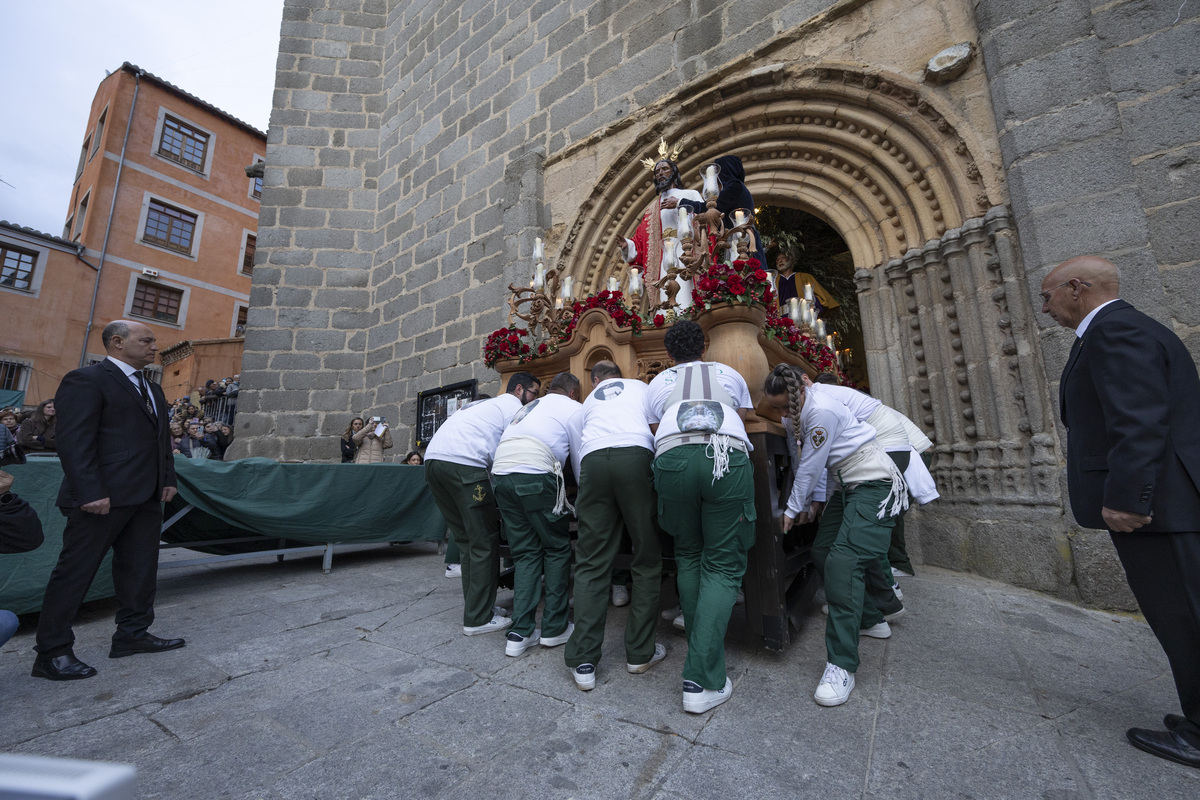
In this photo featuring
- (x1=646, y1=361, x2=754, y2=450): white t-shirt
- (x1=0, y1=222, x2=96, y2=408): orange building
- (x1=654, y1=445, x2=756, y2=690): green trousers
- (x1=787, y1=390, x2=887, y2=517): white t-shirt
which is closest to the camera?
(x1=654, y1=445, x2=756, y2=690): green trousers

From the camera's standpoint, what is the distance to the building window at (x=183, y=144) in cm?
1923

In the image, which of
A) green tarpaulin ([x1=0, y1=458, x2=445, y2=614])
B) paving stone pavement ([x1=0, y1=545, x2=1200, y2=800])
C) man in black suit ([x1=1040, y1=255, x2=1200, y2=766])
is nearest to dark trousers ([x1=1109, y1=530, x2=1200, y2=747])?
man in black suit ([x1=1040, y1=255, x2=1200, y2=766])

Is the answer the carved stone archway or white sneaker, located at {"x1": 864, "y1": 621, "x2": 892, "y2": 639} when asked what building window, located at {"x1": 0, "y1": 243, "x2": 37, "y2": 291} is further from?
white sneaker, located at {"x1": 864, "y1": 621, "x2": 892, "y2": 639}

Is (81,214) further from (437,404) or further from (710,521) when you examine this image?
(710,521)

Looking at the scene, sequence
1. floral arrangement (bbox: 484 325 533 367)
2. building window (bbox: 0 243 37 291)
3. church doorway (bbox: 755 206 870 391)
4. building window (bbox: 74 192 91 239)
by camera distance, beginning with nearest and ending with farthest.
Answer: floral arrangement (bbox: 484 325 533 367) < church doorway (bbox: 755 206 870 391) < building window (bbox: 0 243 37 291) < building window (bbox: 74 192 91 239)

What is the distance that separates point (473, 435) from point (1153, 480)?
2.94 metres

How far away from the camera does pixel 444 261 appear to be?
7949 millimetres

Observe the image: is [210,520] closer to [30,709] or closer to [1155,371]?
[30,709]

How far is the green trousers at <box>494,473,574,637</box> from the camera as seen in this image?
9.59ft

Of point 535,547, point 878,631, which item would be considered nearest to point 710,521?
point 535,547

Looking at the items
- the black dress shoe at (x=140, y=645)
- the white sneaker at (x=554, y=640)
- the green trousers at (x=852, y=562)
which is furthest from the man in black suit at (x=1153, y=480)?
the black dress shoe at (x=140, y=645)

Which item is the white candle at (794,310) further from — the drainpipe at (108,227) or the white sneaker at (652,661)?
the drainpipe at (108,227)

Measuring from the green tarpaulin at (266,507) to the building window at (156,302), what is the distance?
1800cm

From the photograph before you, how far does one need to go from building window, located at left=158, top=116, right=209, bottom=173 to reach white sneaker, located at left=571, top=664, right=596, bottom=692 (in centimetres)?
2413
